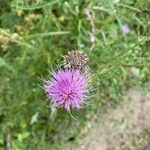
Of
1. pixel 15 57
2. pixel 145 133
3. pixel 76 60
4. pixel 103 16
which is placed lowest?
pixel 145 133

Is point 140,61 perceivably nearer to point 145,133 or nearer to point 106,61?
point 106,61

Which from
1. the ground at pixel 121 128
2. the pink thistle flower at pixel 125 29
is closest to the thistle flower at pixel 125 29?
the pink thistle flower at pixel 125 29

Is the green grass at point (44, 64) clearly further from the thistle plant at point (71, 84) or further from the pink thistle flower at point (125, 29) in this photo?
the thistle plant at point (71, 84)

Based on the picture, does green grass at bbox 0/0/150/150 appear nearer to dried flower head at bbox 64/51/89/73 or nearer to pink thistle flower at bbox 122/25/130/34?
pink thistle flower at bbox 122/25/130/34

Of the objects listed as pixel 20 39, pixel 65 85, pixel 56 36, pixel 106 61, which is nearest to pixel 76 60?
pixel 65 85

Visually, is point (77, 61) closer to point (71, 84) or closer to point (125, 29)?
point (71, 84)

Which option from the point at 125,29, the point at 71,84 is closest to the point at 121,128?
the point at 125,29
